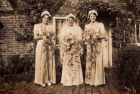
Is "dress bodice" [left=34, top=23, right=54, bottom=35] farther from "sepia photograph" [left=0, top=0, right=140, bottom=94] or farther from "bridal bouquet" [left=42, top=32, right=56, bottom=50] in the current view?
"bridal bouquet" [left=42, top=32, right=56, bottom=50]

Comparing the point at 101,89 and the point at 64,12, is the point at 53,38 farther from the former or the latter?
Answer: the point at 64,12

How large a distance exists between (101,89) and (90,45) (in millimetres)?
1532

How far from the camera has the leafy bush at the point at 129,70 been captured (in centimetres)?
739

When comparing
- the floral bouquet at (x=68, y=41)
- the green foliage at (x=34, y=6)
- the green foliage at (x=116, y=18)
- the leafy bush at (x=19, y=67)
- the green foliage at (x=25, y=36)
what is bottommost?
the leafy bush at (x=19, y=67)

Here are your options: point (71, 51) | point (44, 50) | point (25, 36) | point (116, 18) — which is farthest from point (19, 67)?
point (116, 18)

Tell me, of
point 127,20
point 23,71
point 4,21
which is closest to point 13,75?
point 23,71

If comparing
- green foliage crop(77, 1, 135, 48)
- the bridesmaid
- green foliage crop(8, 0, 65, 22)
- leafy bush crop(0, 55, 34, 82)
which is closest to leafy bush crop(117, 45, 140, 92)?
the bridesmaid

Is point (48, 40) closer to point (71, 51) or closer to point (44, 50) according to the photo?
point (44, 50)

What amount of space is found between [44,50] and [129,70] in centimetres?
296

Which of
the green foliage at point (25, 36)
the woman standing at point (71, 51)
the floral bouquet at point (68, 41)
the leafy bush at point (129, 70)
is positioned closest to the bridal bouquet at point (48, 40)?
the woman standing at point (71, 51)

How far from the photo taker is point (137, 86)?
728 centimetres

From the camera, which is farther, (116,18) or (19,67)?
(116,18)

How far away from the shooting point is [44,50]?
7770mm

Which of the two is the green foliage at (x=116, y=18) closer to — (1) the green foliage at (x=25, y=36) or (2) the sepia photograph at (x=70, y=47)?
(2) the sepia photograph at (x=70, y=47)
